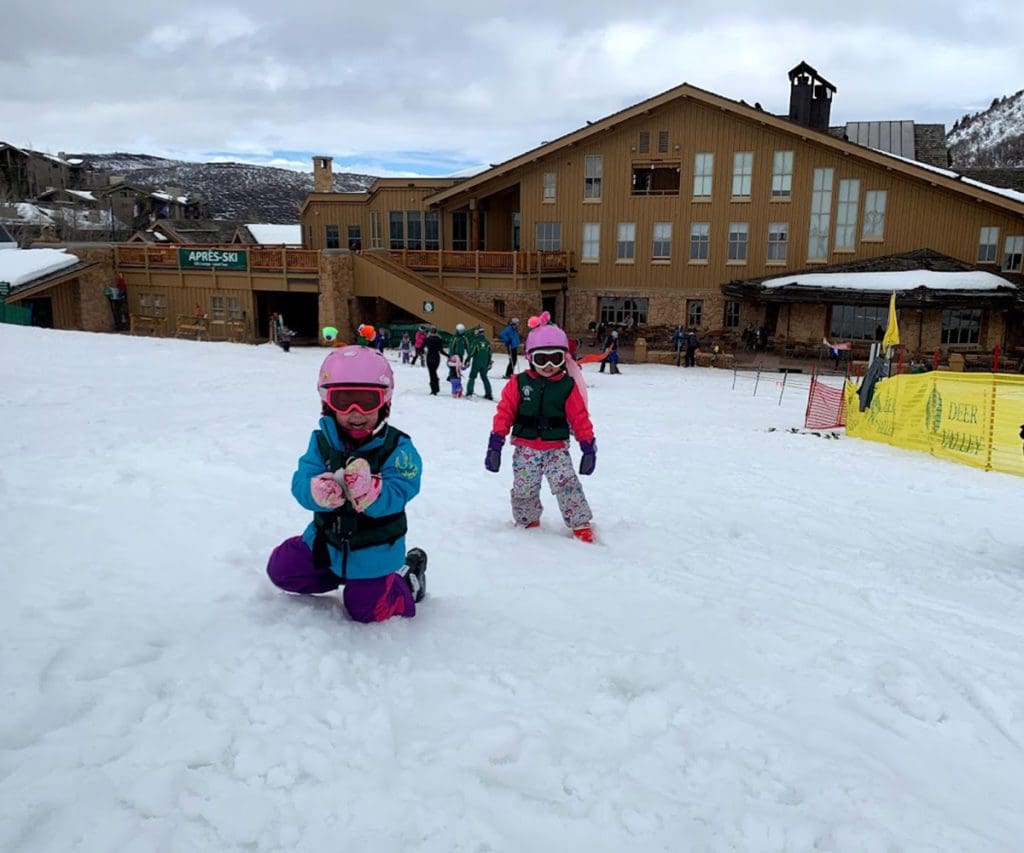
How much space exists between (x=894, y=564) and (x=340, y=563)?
4.93 meters

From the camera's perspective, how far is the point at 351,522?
4348 millimetres

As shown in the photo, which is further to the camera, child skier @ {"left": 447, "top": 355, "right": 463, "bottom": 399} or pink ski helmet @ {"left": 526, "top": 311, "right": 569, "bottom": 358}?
child skier @ {"left": 447, "top": 355, "right": 463, "bottom": 399}

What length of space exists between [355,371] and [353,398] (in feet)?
0.50

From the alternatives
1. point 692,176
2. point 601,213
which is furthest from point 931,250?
point 601,213

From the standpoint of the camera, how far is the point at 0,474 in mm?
7051

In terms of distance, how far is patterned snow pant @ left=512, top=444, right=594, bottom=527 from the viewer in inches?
283

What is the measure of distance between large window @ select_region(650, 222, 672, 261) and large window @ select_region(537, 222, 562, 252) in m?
4.03

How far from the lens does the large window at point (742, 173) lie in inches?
1216

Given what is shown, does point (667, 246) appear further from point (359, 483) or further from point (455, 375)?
point (359, 483)

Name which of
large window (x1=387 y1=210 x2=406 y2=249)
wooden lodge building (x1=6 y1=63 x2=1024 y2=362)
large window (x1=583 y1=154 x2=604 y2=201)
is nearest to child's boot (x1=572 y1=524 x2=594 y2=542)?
wooden lodge building (x1=6 y1=63 x2=1024 y2=362)

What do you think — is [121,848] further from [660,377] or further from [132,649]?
[660,377]

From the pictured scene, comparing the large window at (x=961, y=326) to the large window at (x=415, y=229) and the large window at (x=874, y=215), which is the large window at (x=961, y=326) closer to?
the large window at (x=874, y=215)

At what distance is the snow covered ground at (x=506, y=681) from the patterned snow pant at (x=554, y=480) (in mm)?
303

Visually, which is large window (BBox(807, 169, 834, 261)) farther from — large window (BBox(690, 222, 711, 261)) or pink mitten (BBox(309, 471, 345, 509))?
pink mitten (BBox(309, 471, 345, 509))
